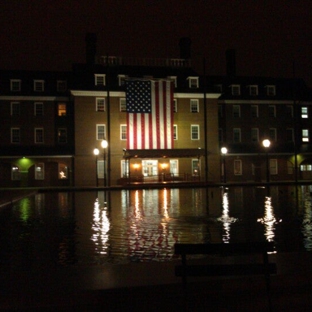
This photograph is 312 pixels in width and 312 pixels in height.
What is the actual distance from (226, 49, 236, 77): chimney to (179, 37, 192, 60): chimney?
20.6 feet

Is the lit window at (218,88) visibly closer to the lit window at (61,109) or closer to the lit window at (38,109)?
the lit window at (61,109)

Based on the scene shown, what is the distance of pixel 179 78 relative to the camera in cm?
5691

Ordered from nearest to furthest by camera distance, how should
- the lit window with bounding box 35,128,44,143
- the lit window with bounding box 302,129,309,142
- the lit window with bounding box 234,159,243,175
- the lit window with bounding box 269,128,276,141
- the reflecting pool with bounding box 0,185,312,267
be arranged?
1. the reflecting pool with bounding box 0,185,312,267
2. the lit window with bounding box 35,128,44,143
3. the lit window with bounding box 234,159,243,175
4. the lit window with bounding box 269,128,276,141
5. the lit window with bounding box 302,129,309,142

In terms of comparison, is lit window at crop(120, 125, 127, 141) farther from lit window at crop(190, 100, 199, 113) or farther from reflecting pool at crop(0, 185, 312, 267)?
reflecting pool at crop(0, 185, 312, 267)

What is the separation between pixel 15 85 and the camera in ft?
179

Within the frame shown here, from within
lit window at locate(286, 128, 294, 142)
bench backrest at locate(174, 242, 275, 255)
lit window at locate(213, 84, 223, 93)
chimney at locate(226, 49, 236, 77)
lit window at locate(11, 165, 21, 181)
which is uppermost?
chimney at locate(226, 49, 236, 77)

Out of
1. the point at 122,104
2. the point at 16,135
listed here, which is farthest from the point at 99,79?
the point at 16,135

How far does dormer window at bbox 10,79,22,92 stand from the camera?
54438 mm

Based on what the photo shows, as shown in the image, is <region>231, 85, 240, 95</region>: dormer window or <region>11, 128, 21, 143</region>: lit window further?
<region>231, 85, 240, 95</region>: dormer window

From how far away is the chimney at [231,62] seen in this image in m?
64.1

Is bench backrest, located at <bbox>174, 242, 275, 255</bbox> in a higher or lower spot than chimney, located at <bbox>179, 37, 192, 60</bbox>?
lower

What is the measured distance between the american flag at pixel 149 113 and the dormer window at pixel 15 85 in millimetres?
12639

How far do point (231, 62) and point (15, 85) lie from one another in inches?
1063

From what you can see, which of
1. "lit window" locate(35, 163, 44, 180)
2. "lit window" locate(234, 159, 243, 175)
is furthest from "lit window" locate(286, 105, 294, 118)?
"lit window" locate(35, 163, 44, 180)
